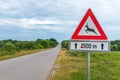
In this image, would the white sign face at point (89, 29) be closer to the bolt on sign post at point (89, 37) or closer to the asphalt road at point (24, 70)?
the bolt on sign post at point (89, 37)

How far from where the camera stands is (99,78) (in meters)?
15.5

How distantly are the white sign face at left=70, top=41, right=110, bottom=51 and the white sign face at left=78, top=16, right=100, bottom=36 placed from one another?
22 centimetres

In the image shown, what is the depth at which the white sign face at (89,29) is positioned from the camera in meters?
8.14

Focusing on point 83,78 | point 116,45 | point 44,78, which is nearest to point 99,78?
point 83,78

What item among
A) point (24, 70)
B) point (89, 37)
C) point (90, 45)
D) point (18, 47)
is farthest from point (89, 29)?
point (18, 47)

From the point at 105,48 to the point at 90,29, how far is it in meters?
0.59

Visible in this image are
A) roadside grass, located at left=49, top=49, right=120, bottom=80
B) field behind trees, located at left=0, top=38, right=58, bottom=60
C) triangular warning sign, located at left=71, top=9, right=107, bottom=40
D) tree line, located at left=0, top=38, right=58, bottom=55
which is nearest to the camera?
triangular warning sign, located at left=71, top=9, right=107, bottom=40

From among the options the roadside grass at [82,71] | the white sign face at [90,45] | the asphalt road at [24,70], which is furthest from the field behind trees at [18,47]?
the white sign face at [90,45]

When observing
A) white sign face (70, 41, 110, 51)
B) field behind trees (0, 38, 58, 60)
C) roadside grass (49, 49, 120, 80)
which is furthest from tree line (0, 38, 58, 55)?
white sign face (70, 41, 110, 51)

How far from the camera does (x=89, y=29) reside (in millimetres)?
8164

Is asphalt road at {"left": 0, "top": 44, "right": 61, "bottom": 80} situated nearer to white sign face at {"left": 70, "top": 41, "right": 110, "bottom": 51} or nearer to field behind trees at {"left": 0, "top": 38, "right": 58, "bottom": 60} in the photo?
white sign face at {"left": 70, "top": 41, "right": 110, "bottom": 51}

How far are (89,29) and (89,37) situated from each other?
0.20m

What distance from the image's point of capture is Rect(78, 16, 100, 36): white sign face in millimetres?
8141

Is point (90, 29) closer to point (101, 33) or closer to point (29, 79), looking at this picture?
point (101, 33)
